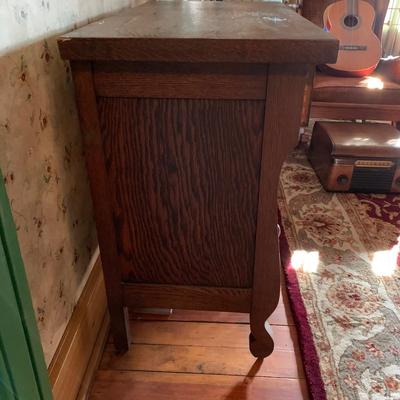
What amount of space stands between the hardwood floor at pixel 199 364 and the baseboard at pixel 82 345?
4cm

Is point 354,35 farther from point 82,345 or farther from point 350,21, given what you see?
point 82,345

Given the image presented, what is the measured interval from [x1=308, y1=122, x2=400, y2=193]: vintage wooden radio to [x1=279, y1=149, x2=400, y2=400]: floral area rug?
5 cm

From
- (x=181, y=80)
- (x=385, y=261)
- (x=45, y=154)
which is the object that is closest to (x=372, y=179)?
(x=385, y=261)

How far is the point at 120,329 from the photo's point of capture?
40.2 inches

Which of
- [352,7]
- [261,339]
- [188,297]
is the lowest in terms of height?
[261,339]

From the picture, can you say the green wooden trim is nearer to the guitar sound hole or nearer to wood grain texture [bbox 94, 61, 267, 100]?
wood grain texture [bbox 94, 61, 267, 100]

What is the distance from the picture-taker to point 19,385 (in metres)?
0.52

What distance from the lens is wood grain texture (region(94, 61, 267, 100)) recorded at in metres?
0.68

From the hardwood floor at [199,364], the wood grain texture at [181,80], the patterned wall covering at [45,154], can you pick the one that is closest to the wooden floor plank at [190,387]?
the hardwood floor at [199,364]

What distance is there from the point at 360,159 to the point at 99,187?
135 cm

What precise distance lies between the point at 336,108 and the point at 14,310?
6.31 ft

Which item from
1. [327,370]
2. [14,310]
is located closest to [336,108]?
[327,370]

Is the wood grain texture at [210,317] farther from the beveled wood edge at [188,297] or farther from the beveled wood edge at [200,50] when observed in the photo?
the beveled wood edge at [200,50]

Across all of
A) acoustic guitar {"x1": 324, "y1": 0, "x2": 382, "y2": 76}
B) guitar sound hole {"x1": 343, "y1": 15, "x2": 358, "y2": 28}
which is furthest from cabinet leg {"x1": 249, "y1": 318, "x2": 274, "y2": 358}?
guitar sound hole {"x1": 343, "y1": 15, "x2": 358, "y2": 28}
